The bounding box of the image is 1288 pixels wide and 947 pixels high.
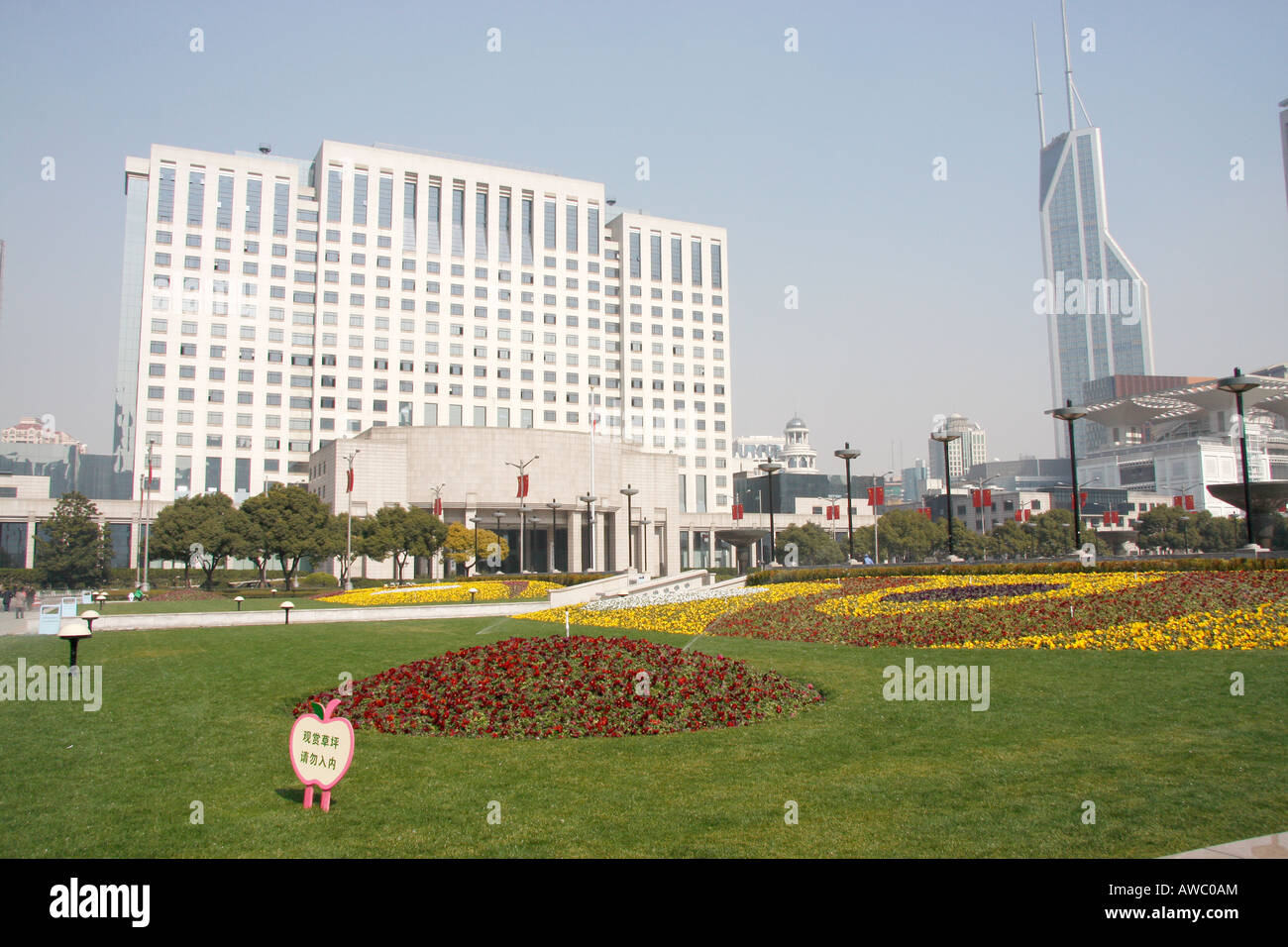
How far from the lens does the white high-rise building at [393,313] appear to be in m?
93.9

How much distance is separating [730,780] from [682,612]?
1858 centimetres

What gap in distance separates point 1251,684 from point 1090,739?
14.1ft

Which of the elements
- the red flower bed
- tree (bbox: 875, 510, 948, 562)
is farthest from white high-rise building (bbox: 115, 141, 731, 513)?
the red flower bed

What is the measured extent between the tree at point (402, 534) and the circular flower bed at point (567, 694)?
5222 centimetres

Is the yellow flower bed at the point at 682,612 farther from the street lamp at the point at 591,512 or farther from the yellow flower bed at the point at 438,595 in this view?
the street lamp at the point at 591,512

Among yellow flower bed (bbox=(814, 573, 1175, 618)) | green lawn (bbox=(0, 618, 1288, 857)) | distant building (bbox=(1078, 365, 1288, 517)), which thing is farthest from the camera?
distant building (bbox=(1078, 365, 1288, 517))

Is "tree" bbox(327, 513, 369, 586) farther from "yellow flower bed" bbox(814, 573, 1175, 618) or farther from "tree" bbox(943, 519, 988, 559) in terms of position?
"tree" bbox(943, 519, 988, 559)

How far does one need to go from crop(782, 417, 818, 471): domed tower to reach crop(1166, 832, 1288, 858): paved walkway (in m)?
162

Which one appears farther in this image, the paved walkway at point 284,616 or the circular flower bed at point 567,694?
the paved walkway at point 284,616

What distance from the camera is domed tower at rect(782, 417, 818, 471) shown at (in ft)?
572
